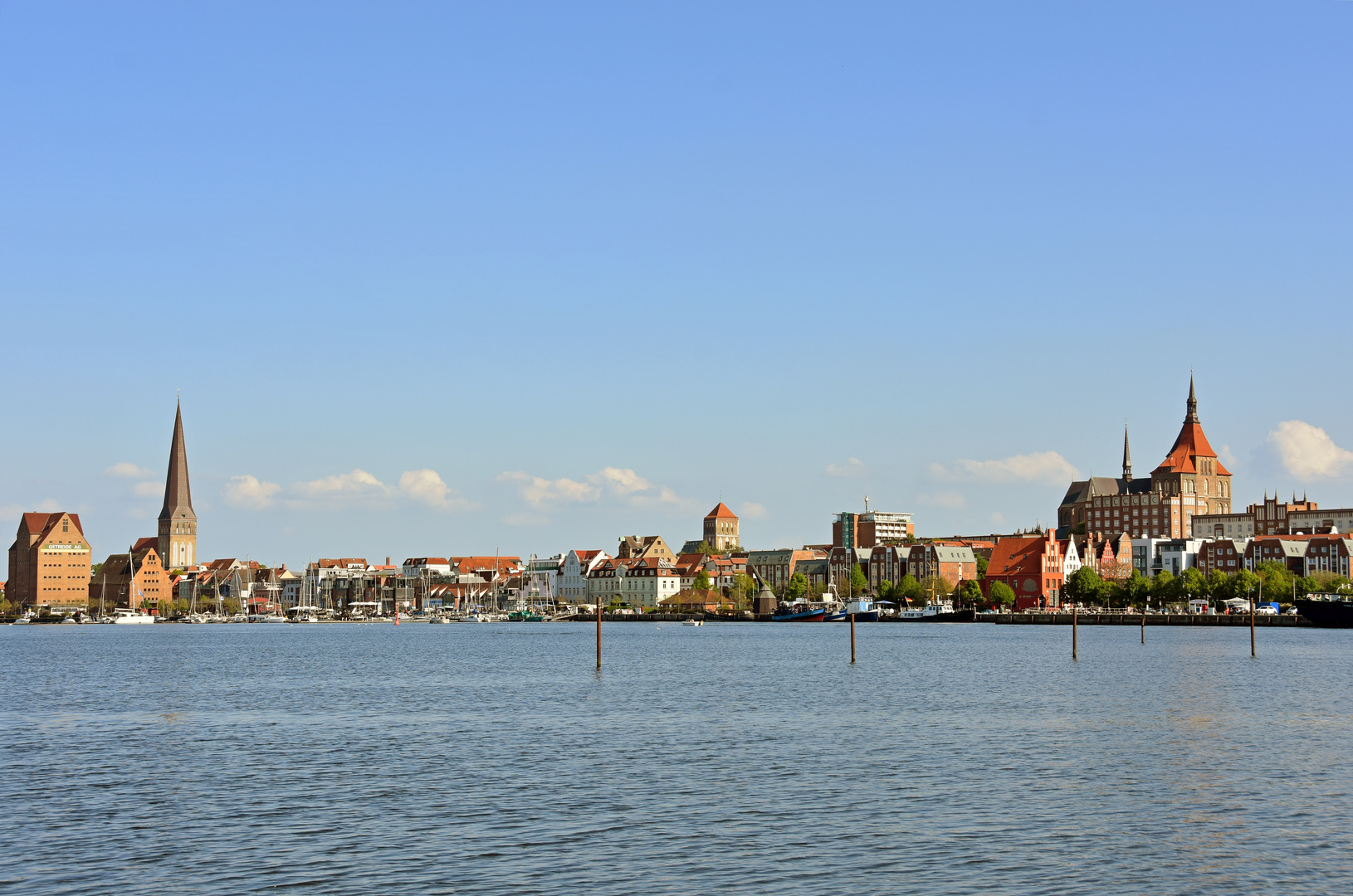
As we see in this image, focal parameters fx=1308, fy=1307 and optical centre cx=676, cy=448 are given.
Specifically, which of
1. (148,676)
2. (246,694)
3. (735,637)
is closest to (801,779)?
(246,694)

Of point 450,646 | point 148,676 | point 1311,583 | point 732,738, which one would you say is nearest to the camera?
point 732,738

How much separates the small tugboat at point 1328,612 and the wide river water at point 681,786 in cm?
8802

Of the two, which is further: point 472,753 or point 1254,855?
point 472,753

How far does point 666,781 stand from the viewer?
33.5 meters

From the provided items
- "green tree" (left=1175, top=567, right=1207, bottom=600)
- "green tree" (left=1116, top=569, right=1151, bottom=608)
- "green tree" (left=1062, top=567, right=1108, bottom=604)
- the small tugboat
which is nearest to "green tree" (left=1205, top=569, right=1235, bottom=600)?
"green tree" (left=1175, top=567, right=1207, bottom=600)

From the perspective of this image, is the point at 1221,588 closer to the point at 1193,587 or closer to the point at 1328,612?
the point at 1193,587

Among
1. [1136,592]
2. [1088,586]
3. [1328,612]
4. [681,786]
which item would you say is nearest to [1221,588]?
[1136,592]

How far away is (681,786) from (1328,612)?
458 feet

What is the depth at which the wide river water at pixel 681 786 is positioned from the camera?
937 inches

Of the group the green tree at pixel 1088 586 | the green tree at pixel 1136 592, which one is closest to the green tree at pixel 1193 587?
the green tree at pixel 1136 592

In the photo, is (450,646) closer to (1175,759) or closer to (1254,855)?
(1175,759)

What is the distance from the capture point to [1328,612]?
493ft

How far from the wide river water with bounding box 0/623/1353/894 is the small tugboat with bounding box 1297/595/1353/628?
3465 inches

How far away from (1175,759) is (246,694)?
4265cm
